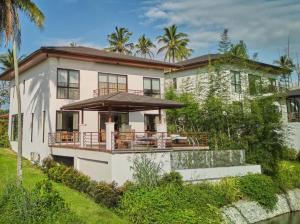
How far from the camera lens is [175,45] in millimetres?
49781

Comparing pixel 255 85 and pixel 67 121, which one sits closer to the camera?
pixel 255 85

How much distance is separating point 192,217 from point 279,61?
174 ft

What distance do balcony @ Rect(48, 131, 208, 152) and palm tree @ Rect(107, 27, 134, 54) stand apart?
31.8 m

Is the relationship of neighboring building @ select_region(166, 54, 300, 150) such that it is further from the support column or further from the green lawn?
the green lawn

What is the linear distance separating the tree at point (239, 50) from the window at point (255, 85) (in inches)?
65.0

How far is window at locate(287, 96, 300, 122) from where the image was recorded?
3409 cm

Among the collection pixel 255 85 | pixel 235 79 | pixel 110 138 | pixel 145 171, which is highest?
pixel 235 79

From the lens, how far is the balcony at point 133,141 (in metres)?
15.7

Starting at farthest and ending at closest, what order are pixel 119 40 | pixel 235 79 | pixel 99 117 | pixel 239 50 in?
1. pixel 119 40
2. pixel 235 79
3. pixel 99 117
4. pixel 239 50

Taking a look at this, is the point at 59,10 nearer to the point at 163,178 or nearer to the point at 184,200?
the point at 163,178

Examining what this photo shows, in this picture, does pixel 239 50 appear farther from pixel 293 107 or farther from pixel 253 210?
pixel 293 107

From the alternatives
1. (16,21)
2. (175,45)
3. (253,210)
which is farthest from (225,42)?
(175,45)

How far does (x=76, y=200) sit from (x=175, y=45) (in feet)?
128

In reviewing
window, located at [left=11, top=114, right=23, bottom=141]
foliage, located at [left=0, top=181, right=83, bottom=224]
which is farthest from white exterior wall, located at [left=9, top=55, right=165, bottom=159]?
foliage, located at [left=0, top=181, right=83, bottom=224]
